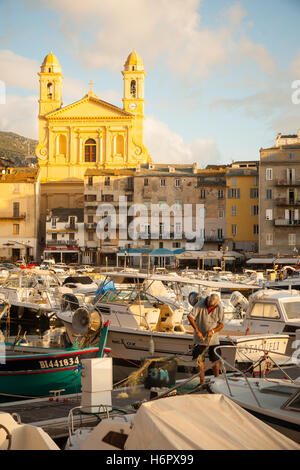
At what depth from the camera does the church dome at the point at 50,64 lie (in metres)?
86.1

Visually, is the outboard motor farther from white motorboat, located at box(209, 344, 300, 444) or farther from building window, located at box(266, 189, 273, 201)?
building window, located at box(266, 189, 273, 201)

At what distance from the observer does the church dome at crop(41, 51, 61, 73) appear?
282 feet

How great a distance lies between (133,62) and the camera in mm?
85000

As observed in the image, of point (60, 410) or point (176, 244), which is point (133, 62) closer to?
point (176, 244)

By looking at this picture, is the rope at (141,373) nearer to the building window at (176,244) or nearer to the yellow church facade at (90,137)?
the building window at (176,244)

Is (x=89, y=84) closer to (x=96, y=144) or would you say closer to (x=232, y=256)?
(x=96, y=144)

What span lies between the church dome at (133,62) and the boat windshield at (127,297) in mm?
71617

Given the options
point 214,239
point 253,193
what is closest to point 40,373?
point 214,239

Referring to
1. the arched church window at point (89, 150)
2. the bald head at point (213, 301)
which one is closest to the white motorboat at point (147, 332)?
the bald head at point (213, 301)

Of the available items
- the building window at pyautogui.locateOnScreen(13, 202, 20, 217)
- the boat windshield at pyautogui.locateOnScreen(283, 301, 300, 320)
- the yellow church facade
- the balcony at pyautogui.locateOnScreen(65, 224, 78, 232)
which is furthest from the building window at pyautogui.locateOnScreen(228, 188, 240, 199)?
the boat windshield at pyautogui.locateOnScreen(283, 301, 300, 320)

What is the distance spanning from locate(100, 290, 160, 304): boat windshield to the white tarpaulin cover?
37.4ft

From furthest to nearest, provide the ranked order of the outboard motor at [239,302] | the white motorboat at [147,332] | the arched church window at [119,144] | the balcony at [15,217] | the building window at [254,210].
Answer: the arched church window at [119,144]
the balcony at [15,217]
the building window at [254,210]
the outboard motor at [239,302]
the white motorboat at [147,332]

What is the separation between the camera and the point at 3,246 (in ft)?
234
